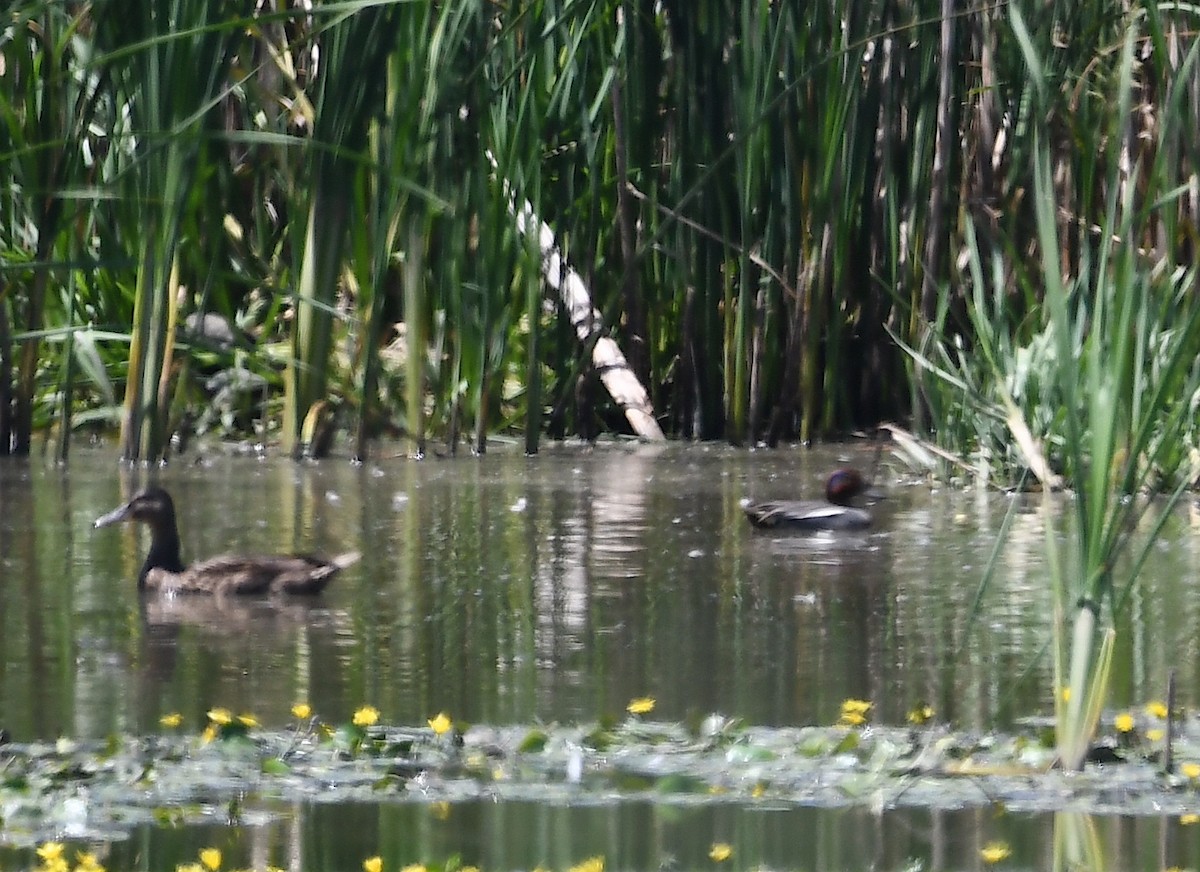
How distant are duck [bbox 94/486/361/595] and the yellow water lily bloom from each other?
294 cm

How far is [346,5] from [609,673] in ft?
A: 4.95

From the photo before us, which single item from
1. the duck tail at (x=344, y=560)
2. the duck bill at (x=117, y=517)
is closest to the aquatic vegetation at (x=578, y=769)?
the duck tail at (x=344, y=560)

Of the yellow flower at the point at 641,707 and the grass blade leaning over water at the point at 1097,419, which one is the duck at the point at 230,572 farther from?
the grass blade leaning over water at the point at 1097,419

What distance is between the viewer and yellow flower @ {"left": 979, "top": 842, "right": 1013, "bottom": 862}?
3.63 m

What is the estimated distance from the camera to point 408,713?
487 centimetres

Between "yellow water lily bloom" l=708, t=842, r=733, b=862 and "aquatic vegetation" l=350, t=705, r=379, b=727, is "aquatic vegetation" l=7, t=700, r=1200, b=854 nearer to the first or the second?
"aquatic vegetation" l=350, t=705, r=379, b=727

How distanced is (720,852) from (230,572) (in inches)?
130

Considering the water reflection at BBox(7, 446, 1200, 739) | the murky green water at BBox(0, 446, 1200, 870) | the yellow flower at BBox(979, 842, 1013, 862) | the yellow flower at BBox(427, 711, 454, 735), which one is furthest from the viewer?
the water reflection at BBox(7, 446, 1200, 739)

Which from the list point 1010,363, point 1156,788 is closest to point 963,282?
point 1010,363

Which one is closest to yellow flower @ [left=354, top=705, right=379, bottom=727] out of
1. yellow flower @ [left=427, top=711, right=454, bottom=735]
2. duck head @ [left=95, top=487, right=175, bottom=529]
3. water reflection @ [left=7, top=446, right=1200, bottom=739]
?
yellow flower @ [left=427, top=711, right=454, bottom=735]

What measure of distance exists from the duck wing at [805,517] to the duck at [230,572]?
61.8 inches

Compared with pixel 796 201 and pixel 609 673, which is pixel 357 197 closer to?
pixel 796 201

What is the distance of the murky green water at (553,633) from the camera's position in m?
3.88

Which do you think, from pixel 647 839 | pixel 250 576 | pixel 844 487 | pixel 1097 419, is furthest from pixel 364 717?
pixel 844 487
